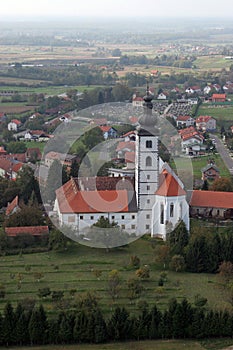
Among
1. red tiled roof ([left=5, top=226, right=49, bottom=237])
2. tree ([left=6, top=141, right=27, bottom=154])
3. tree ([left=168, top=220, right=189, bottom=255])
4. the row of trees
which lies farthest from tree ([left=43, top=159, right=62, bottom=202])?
tree ([left=6, top=141, right=27, bottom=154])

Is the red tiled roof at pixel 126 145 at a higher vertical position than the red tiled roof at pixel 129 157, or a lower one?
lower

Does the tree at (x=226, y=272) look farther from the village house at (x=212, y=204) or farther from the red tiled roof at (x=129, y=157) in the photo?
the red tiled roof at (x=129, y=157)

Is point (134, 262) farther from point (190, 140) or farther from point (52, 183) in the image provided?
point (190, 140)

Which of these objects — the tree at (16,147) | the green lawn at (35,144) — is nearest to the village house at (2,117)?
the green lawn at (35,144)

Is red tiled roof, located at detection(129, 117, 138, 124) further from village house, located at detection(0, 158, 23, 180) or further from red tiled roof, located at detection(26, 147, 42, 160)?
village house, located at detection(0, 158, 23, 180)

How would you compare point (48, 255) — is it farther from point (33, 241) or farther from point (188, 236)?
point (188, 236)

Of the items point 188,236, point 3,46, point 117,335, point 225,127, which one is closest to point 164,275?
point 188,236
